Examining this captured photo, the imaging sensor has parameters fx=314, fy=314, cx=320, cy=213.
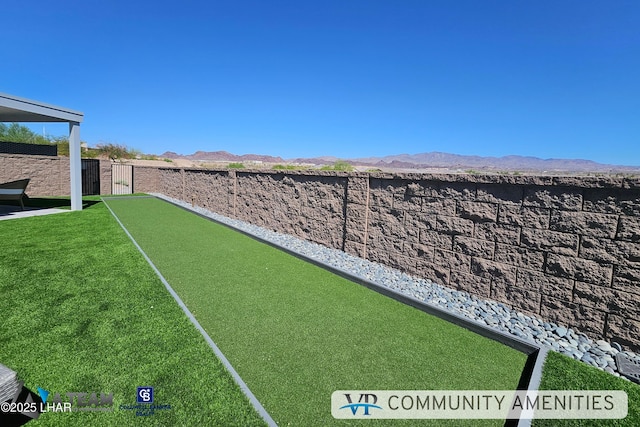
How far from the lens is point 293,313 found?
Answer: 13.2 ft

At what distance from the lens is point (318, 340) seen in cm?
337

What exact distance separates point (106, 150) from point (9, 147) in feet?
71.8

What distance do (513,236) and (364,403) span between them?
10.1 feet

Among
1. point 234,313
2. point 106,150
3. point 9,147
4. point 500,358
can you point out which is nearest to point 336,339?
point 234,313

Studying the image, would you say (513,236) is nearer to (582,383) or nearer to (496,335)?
(496,335)

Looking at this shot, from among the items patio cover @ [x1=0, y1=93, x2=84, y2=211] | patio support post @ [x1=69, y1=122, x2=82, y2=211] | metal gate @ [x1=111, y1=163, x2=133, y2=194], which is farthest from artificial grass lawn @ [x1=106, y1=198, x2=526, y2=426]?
metal gate @ [x1=111, y1=163, x2=133, y2=194]

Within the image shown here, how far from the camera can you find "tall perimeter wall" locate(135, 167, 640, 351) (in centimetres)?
339

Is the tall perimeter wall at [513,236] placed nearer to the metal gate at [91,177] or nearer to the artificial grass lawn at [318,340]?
the artificial grass lawn at [318,340]

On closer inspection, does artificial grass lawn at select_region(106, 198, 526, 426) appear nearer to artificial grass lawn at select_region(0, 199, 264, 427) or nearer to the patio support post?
artificial grass lawn at select_region(0, 199, 264, 427)

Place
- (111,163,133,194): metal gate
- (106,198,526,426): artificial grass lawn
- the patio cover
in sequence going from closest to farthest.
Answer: (106,198,526,426): artificial grass lawn, the patio cover, (111,163,133,194): metal gate

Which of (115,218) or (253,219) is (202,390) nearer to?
(253,219)

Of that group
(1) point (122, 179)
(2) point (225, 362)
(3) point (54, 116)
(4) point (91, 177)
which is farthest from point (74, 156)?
(2) point (225, 362)

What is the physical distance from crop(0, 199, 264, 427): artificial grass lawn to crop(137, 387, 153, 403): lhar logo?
4 cm

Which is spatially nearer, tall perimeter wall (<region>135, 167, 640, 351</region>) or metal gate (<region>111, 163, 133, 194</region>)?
tall perimeter wall (<region>135, 167, 640, 351</region>)
